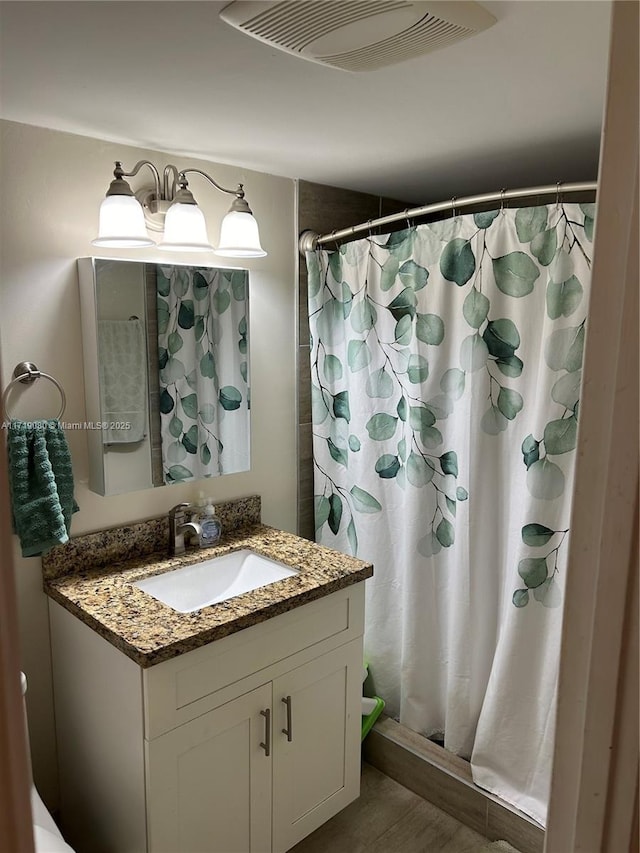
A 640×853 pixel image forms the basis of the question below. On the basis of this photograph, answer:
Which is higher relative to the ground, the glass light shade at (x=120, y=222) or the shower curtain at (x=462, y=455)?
the glass light shade at (x=120, y=222)

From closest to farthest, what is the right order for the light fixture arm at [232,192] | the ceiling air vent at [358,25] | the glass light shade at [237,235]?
the ceiling air vent at [358,25] < the light fixture arm at [232,192] < the glass light shade at [237,235]

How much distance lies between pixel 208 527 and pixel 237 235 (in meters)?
0.96

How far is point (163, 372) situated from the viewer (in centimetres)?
205

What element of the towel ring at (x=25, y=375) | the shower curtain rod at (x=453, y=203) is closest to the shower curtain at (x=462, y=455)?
the shower curtain rod at (x=453, y=203)

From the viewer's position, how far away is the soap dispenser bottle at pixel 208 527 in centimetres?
216

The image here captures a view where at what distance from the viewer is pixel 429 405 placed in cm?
214

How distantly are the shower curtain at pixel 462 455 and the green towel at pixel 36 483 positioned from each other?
3.44 feet

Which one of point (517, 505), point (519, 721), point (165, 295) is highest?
point (165, 295)

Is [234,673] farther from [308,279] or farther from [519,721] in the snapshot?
[308,279]

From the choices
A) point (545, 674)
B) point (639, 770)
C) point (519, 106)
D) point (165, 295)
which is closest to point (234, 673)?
point (545, 674)

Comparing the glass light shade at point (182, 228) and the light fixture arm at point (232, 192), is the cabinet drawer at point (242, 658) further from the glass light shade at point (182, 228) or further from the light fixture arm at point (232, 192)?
the light fixture arm at point (232, 192)

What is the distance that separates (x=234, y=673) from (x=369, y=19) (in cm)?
152

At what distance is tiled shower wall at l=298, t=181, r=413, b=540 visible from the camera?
8.01 ft

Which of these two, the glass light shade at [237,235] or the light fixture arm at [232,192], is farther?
the glass light shade at [237,235]
